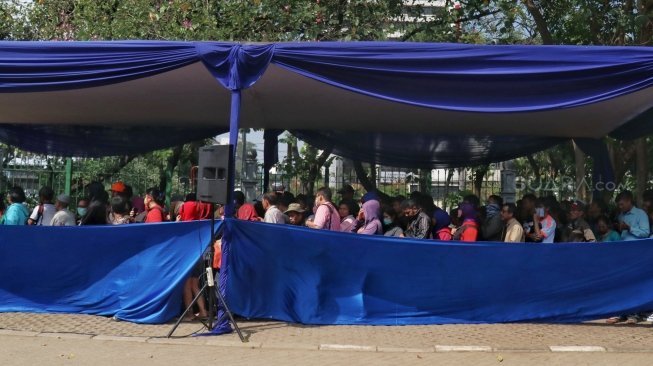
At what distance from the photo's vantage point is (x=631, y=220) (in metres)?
9.46

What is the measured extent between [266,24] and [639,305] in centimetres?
859

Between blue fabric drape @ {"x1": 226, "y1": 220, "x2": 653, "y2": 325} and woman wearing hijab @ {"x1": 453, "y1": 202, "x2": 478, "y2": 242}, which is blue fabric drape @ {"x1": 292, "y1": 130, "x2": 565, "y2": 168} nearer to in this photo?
woman wearing hijab @ {"x1": 453, "y1": 202, "x2": 478, "y2": 242}

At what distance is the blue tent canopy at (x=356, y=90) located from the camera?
8383 millimetres

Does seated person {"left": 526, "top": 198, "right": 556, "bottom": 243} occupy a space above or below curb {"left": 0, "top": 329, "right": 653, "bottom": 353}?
above

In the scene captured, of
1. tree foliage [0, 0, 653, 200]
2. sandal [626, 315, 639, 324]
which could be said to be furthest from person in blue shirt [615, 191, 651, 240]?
tree foliage [0, 0, 653, 200]

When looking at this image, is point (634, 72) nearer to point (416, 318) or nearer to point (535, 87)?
point (535, 87)

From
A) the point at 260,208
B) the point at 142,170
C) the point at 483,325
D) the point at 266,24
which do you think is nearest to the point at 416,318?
the point at 483,325

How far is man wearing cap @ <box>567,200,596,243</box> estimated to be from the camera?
9.58 metres

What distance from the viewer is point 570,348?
7.90 meters

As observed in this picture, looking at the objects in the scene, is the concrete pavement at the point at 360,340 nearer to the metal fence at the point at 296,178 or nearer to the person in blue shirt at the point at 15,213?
the person in blue shirt at the point at 15,213

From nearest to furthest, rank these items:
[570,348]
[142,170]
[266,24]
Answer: [570,348], [266,24], [142,170]

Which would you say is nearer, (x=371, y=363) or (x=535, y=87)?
(x=371, y=363)

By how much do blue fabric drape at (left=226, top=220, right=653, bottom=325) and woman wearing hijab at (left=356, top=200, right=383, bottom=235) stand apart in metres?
0.70

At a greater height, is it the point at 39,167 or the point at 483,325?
the point at 39,167
